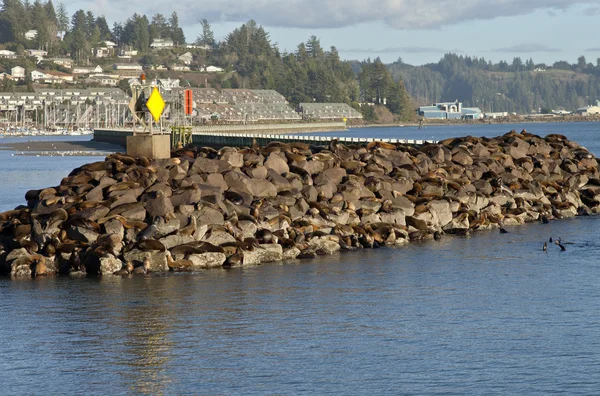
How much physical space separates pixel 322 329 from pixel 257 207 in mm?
Answer: 9282

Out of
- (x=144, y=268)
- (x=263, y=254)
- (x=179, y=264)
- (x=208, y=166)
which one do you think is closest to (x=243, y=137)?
(x=208, y=166)

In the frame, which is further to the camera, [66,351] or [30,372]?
[66,351]

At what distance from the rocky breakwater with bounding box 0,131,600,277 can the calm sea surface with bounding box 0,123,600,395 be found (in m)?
1.02

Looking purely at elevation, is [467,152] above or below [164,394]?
above

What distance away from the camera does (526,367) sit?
51.3 ft

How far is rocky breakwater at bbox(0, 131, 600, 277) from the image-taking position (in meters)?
24.7

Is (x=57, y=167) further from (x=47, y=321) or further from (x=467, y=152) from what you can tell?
(x=47, y=321)

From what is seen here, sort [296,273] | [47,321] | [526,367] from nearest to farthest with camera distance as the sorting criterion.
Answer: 1. [526,367]
2. [47,321]
3. [296,273]

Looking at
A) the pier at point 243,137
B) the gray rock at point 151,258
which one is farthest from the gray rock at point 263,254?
the pier at point 243,137

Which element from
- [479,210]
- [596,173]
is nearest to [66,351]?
[479,210]

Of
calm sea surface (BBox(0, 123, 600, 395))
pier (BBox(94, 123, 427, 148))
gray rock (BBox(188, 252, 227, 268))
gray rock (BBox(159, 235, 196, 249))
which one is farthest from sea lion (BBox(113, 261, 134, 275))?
pier (BBox(94, 123, 427, 148))

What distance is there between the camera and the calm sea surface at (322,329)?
49.5ft

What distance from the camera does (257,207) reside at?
27.2m

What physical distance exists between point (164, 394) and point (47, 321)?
566 cm
